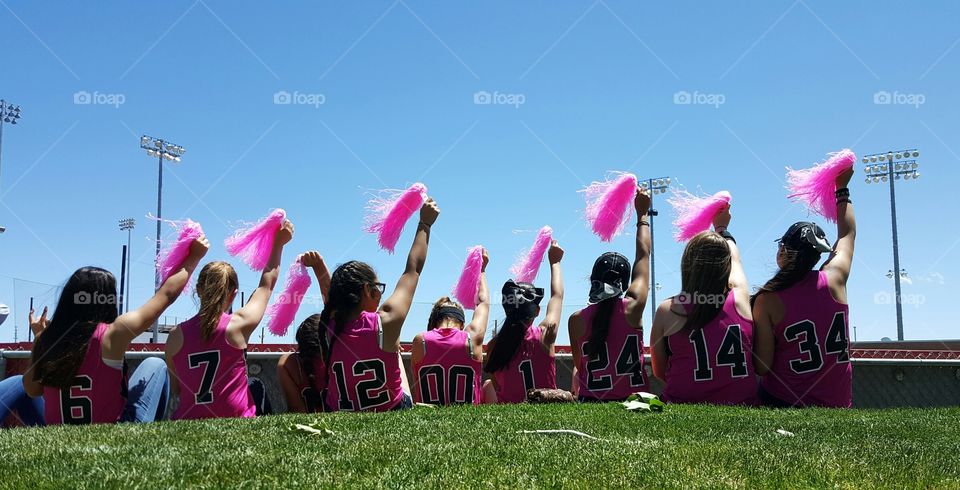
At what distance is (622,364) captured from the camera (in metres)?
6.07

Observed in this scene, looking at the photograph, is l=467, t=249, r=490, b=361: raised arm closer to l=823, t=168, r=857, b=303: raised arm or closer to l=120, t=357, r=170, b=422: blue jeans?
l=120, t=357, r=170, b=422: blue jeans

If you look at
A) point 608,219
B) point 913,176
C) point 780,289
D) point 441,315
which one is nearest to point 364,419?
point 441,315

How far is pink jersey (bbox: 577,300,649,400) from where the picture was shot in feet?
19.8

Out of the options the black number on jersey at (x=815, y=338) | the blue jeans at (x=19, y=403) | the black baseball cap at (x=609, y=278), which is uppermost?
the black baseball cap at (x=609, y=278)

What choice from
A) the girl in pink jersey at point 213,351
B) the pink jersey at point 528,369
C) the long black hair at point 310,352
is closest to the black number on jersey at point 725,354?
the pink jersey at point 528,369

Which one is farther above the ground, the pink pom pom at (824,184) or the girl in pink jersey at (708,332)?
the pink pom pom at (824,184)

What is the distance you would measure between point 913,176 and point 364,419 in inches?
1600

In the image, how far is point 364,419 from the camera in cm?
450

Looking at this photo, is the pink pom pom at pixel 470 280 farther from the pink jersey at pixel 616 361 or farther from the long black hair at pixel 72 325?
the long black hair at pixel 72 325

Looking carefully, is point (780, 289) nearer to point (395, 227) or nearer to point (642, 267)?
point (642, 267)

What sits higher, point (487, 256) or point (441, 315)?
point (487, 256)

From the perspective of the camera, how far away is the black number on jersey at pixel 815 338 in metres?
5.37

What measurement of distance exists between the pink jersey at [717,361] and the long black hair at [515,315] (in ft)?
4.70

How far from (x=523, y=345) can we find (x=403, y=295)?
1.79 meters
